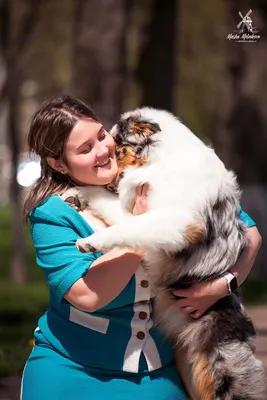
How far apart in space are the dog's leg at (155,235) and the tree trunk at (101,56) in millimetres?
7691

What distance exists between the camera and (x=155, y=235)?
307cm

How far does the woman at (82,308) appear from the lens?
3.11m

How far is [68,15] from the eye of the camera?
21.9 metres

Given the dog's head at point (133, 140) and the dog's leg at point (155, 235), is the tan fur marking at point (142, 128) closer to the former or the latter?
the dog's head at point (133, 140)

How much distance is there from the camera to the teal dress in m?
3.11

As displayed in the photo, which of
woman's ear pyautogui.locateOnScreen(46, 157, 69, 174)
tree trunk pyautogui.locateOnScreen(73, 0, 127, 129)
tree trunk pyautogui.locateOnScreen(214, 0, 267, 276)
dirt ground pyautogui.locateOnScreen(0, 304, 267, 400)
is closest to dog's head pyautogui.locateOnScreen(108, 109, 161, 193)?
woman's ear pyautogui.locateOnScreen(46, 157, 69, 174)

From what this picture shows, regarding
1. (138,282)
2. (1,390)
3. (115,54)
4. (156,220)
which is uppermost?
(156,220)

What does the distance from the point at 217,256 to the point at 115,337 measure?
449 mm

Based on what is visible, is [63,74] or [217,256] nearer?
[217,256]

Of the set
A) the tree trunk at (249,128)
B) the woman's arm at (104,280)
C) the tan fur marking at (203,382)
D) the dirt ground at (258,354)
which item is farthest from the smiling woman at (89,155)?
the tree trunk at (249,128)

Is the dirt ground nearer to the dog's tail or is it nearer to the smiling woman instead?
the dog's tail

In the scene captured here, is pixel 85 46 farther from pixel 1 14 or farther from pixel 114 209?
pixel 114 209

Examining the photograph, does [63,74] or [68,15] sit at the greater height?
[68,15]

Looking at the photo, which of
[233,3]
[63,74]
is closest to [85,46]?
[233,3]
